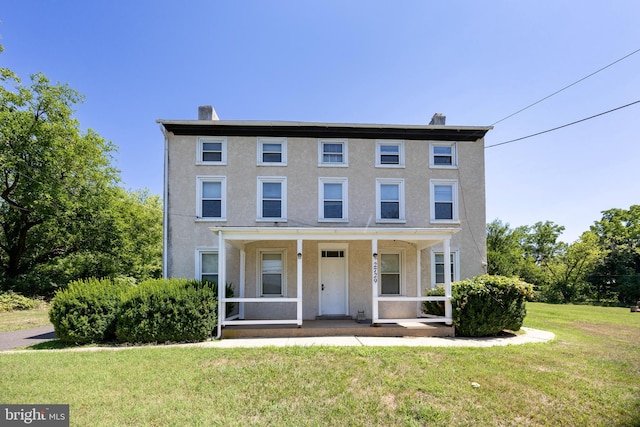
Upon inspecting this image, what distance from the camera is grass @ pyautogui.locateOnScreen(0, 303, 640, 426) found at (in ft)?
15.2

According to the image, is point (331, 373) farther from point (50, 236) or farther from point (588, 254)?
point (588, 254)

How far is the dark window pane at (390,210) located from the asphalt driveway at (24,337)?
36.7ft

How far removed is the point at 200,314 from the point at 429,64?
10.8m

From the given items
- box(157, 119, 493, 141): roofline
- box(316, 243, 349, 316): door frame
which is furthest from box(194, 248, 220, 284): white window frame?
box(157, 119, 493, 141): roofline

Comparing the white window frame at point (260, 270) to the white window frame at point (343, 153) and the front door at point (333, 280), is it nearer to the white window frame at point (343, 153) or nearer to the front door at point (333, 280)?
the front door at point (333, 280)

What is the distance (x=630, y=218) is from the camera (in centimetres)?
3703

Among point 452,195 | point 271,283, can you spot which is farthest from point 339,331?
point 452,195

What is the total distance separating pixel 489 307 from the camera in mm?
9219

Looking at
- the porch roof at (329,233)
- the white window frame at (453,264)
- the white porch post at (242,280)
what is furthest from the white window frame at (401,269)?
the white porch post at (242,280)

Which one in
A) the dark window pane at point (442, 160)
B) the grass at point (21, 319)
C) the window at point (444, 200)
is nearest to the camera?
the grass at point (21, 319)

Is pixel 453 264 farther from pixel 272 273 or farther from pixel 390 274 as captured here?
pixel 272 273

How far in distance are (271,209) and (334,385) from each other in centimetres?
780

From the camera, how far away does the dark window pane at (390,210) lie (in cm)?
1266

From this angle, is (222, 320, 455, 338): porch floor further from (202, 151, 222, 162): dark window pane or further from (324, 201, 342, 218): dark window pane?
(202, 151, 222, 162): dark window pane
